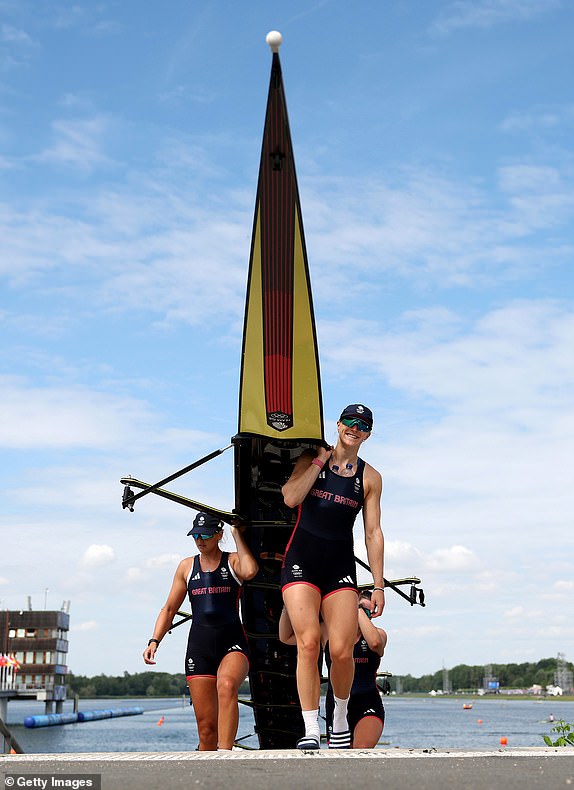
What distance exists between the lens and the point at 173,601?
874 centimetres

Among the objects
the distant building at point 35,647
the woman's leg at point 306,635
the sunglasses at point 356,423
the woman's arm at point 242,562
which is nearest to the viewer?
the woman's leg at point 306,635

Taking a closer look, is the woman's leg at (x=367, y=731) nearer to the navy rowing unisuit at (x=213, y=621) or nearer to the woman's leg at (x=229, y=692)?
the woman's leg at (x=229, y=692)

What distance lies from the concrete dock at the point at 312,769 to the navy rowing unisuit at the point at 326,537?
5.71 ft

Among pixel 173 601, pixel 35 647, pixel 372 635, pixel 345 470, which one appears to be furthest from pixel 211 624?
pixel 35 647

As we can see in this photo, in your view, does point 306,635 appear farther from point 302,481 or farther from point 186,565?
point 186,565

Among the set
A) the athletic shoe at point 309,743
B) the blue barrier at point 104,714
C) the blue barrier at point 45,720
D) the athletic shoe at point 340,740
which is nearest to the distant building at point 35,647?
the blue barrier at point 45,720

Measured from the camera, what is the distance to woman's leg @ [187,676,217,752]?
8.34 m

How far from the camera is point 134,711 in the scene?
171m

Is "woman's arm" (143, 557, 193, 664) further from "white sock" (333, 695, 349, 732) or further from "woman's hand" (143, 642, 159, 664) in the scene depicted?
"white sock" (333, 695, 349, 732)

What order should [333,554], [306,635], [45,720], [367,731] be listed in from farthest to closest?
1. [45,720]
2. [367,731]
3. [333,554]
4. [306,635]

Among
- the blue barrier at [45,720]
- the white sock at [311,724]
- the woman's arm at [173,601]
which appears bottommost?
the blue barrier at [45,720]

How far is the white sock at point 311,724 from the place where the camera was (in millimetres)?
6098

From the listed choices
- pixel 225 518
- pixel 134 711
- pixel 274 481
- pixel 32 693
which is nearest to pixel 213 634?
pixel 225 518

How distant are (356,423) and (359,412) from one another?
0.35 ft
